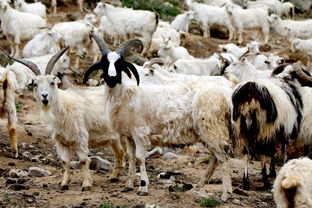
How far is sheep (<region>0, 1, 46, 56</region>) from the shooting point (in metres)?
18.2

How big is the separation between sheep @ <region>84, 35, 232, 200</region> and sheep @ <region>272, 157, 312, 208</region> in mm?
1984

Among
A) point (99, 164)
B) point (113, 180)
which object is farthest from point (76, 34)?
point (113, 180)

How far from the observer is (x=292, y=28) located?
24359mm

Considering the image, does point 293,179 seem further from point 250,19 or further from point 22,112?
point 250,19

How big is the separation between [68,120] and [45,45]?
28.9 ft

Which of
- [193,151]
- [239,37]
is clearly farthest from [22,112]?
[239,37]

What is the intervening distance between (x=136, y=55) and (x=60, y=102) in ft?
33.5

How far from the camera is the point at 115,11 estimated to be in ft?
68.1

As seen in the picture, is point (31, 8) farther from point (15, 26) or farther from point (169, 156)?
point (169, 156)

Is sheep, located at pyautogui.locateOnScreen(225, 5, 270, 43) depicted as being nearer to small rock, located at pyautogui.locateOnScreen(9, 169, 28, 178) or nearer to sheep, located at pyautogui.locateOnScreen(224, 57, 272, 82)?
sheep, located at pyautogui.locateOnScreen(224, 57, 272, 82)

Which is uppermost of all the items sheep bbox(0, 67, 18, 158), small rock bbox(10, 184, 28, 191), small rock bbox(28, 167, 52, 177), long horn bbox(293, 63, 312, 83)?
long horn bbox(293, 63, 312, 83)

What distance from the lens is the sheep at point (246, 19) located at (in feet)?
77.8

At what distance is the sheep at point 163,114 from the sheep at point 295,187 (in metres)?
1.98

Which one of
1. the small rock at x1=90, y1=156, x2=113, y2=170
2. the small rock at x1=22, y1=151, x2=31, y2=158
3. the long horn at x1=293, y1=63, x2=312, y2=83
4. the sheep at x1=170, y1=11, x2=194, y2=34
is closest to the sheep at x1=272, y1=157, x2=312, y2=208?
the long horn at x1=293, y1=63, x2=312, y2=83
